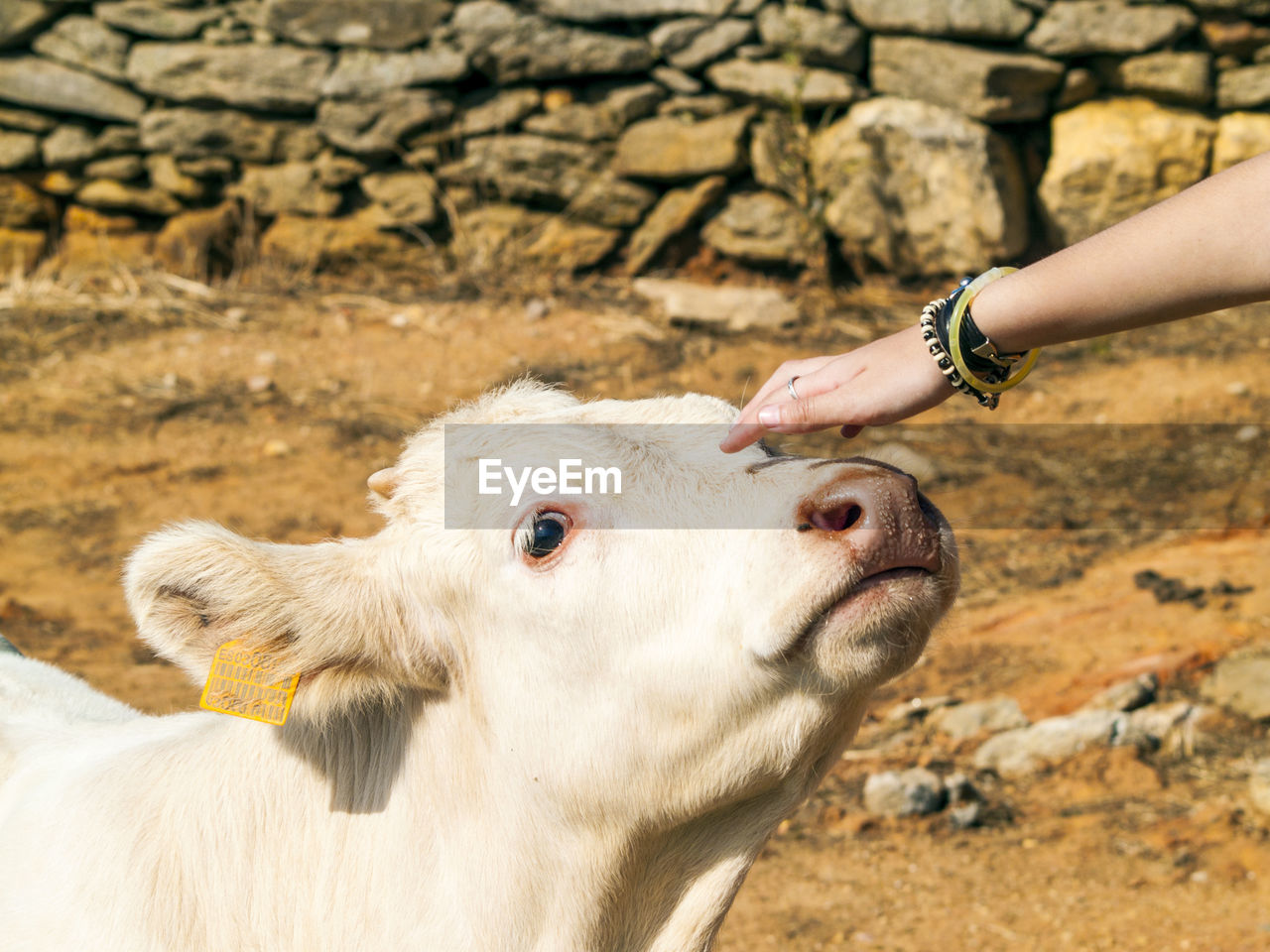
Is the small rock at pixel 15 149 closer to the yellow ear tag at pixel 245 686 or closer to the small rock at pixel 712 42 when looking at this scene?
the small rock at pixel 712 42

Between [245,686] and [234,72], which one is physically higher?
[245,686]

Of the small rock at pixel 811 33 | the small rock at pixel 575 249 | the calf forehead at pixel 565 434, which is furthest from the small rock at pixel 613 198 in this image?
the calf forehead at pixel 565 434

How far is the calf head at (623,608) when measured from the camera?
1686 mm

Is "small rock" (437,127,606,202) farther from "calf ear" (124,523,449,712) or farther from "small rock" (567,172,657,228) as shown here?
"calf ear" (124,523,449,712)

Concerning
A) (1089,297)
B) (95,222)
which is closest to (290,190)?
(95,222)

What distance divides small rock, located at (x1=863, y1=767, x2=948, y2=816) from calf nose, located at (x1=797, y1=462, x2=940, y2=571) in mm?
2340

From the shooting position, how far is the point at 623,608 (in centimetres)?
183

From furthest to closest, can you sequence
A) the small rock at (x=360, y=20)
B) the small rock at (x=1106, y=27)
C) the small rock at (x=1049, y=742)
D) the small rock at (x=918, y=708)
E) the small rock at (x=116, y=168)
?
the small rock at (x=116, y=168) < the small rock at (x=360, y=20) < the small rock at (x=1106, y=27) < the small rock at (x=918, y=708) < the small rock at (x=1049, y=742)

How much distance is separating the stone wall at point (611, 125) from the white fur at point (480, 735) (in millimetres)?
6387

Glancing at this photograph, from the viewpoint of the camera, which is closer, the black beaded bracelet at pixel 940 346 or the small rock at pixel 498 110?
the black beaded bracelet at pixel 940 346

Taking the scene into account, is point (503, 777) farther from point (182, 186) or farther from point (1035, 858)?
point (182, 186)

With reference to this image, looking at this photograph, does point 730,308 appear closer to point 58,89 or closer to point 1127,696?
point 1127,696

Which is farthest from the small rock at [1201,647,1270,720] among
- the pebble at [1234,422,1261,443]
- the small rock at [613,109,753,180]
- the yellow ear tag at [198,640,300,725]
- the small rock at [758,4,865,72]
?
the small rock at [758,4,865,72]

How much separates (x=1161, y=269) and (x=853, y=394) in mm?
467
